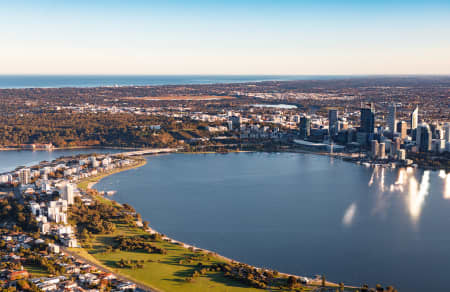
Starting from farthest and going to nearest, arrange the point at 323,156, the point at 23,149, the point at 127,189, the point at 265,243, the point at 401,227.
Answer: the point at 23,149 → the point at 323,156 → the point at 127,189 → the point at 401,227 → the point at 265,243

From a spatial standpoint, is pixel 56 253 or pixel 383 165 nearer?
pixel 56 253

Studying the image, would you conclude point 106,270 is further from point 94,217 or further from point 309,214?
point 309,214

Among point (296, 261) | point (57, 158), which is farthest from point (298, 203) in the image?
point (57, 158)

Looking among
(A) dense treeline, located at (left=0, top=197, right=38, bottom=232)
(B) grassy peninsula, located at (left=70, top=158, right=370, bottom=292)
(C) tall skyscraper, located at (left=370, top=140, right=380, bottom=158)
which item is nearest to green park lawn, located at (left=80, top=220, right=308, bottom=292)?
(B) grassy peninsula, located at (left=70, top=158, right=370, bottom=292)

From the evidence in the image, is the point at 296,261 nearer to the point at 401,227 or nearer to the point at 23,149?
the point at 401,227

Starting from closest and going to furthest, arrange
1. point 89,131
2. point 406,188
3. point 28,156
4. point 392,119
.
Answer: point 406,188, point 28,156, point 392,119, point 89,131

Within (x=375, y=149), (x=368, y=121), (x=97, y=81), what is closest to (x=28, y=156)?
(x=375, y=149)

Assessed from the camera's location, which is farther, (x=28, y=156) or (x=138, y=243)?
(x=28, y=156)
